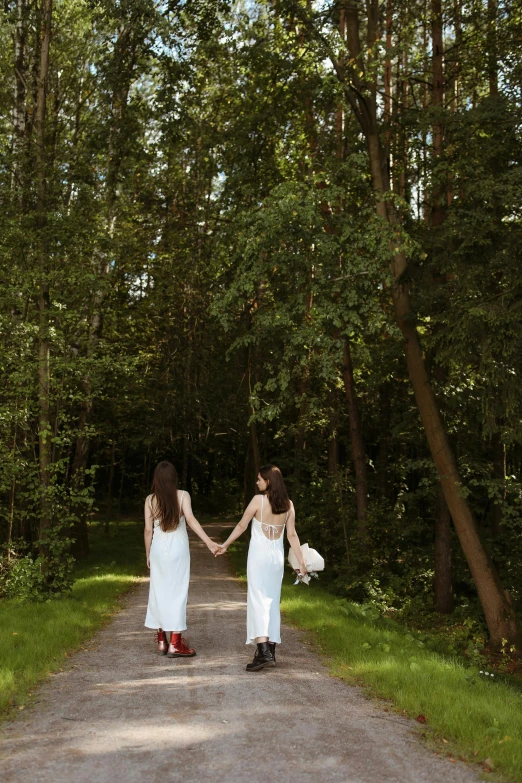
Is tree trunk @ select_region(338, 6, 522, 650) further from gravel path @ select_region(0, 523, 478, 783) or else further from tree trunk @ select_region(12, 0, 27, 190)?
gravel path @ select_region(0, 523, 478, 783)

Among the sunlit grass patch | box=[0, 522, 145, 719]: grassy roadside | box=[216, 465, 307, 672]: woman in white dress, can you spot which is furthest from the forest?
the sunlit grass patch

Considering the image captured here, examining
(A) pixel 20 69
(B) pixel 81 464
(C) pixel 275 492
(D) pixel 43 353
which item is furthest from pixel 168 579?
(A) pixel 20 69

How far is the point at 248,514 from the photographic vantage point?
7418 millimetres

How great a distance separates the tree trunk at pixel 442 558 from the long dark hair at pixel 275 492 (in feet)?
32.6

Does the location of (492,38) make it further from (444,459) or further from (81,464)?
(81,464)

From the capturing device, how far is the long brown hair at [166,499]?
7.62m

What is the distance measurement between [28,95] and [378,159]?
6956 mm

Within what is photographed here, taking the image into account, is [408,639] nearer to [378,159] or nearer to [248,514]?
[248,514]

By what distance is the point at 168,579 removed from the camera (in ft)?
25.1

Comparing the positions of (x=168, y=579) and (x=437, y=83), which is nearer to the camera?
(x=168, y=579)

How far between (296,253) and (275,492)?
20.4 ft

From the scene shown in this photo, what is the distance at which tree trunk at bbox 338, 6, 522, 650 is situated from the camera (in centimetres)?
1351

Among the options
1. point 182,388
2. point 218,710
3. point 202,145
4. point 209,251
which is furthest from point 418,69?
point 218,710

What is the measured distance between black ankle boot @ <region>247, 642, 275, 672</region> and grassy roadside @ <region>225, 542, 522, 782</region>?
0.62 m
